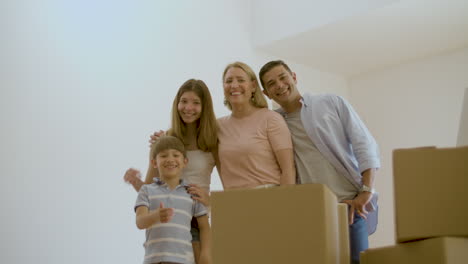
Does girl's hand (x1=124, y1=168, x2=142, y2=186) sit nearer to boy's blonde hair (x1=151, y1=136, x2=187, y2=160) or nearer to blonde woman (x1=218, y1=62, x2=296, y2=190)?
boy's blonde hair (x1=151, y1=136, x2=187, y2=160)

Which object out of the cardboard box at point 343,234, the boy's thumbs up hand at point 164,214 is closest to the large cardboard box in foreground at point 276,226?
the cardboard box at point 343,234

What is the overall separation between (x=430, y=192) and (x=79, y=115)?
111 inches

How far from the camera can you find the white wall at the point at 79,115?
3.34 m

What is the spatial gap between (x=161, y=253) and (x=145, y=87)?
6.95 feet

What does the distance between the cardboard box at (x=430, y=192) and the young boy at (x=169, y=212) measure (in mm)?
941

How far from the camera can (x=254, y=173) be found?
6.68 feet

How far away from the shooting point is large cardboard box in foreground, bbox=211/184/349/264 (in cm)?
116

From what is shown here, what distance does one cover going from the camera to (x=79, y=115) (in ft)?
11.8

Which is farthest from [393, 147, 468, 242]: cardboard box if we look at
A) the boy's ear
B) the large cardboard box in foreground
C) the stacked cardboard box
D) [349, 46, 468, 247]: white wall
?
[349, 46, 468, 247]: white wall

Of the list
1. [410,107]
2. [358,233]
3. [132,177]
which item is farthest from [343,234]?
[410,107]

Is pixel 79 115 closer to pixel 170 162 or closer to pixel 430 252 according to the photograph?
pixel 170 162

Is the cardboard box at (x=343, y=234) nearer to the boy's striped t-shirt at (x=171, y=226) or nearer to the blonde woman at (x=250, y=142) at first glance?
the blonde woman at (x=250, y=142)

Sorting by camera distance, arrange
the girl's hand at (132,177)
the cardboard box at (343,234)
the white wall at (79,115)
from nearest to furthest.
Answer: the cardboard box at (343,234) < the girl's hand at (132,177) < the white wall at (79,115)

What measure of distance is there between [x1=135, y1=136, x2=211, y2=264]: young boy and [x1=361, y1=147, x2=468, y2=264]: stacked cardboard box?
3.08 ft
